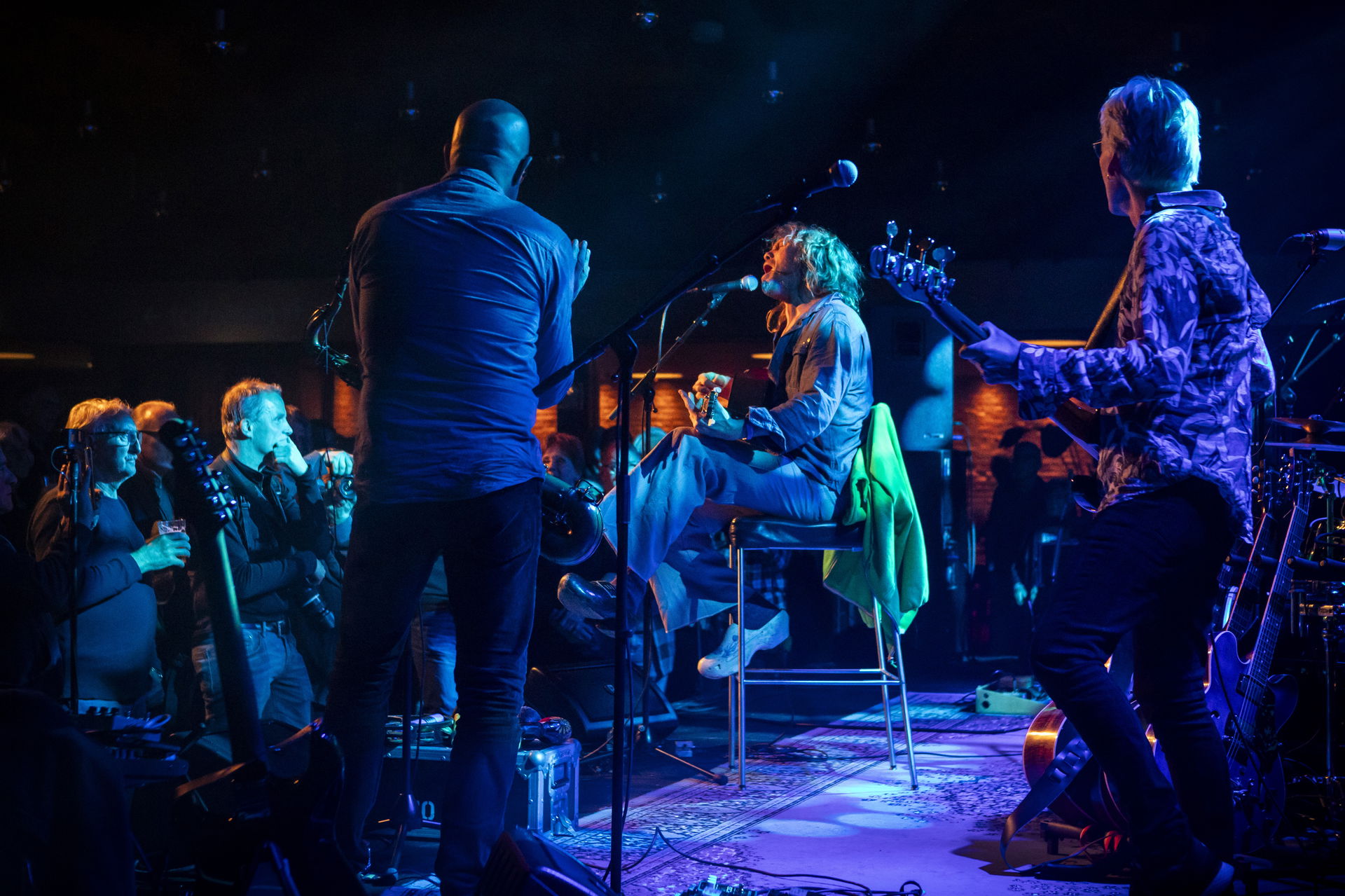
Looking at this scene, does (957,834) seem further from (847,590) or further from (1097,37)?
(1097,37)

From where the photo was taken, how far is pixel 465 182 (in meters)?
2.60

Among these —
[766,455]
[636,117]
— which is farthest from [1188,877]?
[636,117]

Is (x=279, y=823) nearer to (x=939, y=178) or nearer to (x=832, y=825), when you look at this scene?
(x=832, y=825)

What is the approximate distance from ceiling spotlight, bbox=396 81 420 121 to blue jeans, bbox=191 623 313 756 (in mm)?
5536

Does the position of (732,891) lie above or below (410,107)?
below

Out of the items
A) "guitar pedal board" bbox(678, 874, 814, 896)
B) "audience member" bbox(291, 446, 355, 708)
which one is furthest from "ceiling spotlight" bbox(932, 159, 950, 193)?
"guitar pedal board" bbox(678, 874, 814, 896)

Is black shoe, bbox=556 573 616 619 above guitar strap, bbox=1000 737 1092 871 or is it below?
above

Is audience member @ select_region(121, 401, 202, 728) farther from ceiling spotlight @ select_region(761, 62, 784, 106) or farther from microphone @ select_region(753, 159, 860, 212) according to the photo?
ceiling spotlight @ select_region(761, 62, 784, 106)

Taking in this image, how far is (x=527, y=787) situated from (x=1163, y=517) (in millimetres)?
2053

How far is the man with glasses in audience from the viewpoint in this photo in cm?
364

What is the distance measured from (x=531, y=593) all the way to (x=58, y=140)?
960 centimetres

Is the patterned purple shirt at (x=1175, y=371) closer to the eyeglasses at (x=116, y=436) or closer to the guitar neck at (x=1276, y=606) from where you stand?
the guitar neck at (x=1276, y=606)

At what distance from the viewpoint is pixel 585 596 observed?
166 inches

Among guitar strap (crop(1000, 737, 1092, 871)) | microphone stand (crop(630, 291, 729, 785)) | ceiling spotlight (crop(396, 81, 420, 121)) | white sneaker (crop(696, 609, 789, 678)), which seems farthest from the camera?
ceiling spotlight (crop(396, 81, 420, 121))
